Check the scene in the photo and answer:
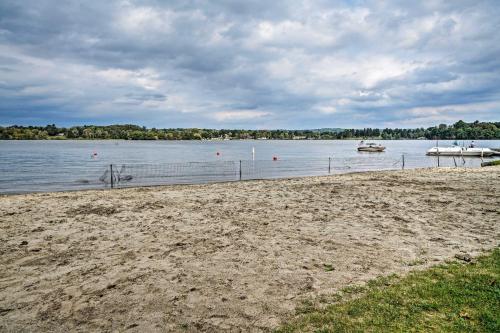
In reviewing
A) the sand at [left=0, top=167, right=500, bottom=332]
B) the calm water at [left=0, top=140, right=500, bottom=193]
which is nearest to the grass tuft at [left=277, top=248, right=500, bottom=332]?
the sand at [left=0, top=167, right=500, bottom=332]

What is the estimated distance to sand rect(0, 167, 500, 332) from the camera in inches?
209

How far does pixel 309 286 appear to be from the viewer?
6062mm

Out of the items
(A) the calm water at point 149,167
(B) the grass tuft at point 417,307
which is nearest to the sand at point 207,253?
(B) the grass tuft at point 417,307

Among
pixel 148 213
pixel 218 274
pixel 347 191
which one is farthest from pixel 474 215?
pixel 148 213

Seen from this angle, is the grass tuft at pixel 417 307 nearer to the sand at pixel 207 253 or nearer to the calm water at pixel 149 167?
the sand at pixel 207 253

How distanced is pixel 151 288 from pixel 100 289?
919 mm

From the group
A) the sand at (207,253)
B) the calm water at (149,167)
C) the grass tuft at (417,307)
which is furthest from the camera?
the calm water at (149,167)

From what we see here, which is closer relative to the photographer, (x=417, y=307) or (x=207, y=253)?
(x=417, y=307)

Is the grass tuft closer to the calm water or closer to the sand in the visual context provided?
the sand

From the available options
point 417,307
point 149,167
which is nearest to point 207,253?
point 417,307

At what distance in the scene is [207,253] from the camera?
26.5 feet

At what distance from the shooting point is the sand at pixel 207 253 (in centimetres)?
530

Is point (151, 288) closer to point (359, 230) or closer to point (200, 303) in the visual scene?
point (200, 303)

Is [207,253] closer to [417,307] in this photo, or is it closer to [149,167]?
[417,307]
